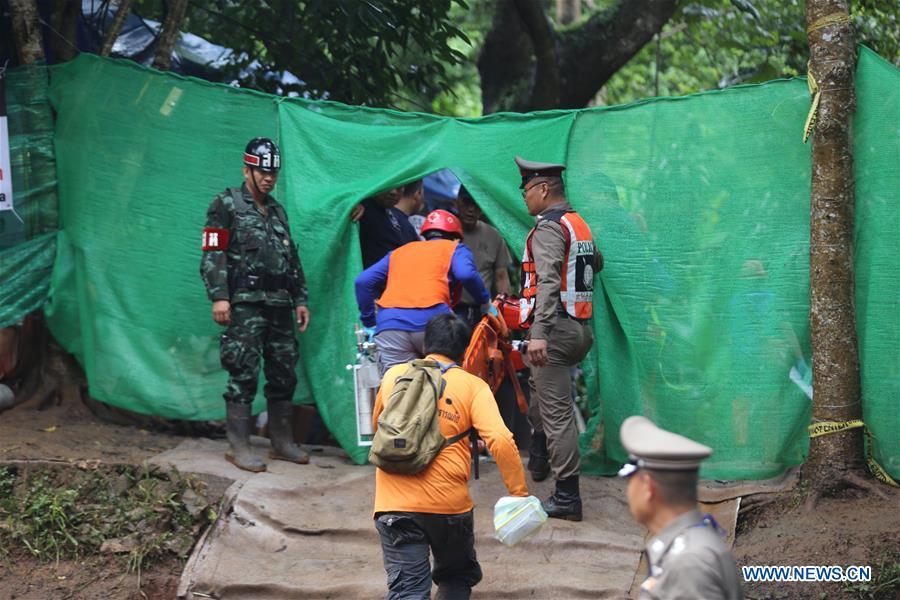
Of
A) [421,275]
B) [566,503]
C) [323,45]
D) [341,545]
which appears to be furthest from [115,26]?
[566,503]

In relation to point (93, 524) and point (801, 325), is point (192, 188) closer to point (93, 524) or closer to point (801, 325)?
point (93, 524)

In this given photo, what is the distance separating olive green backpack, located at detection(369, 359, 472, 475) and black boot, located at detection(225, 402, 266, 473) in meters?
2.35

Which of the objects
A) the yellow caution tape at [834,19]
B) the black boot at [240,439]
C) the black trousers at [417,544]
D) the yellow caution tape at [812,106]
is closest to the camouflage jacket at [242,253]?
the black boot at [240,439]

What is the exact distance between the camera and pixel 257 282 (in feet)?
22.2

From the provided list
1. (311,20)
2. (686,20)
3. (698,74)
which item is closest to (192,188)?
(311,20)

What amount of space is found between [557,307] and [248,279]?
6.56 feet

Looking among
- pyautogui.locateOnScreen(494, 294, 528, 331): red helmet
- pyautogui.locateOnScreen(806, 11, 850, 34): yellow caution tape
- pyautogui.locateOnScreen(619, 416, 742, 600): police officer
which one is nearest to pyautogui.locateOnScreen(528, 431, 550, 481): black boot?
pyautogui.locateOnScreen(494, 294, 528, 331): red helmet

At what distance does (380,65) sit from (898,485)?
527 centimetres

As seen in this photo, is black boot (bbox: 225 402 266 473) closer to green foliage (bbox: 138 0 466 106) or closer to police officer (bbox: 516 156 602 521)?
police officer (bbox: 516 156 602 521)

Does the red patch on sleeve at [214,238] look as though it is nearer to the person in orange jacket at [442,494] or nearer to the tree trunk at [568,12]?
the person in orange jacket at [442,494]

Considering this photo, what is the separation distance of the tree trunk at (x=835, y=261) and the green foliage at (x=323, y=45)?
3.44 meters

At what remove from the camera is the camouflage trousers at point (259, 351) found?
6.74m

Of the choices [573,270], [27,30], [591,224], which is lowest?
[573,270]

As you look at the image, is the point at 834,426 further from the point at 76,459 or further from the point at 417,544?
the point at 76,459
